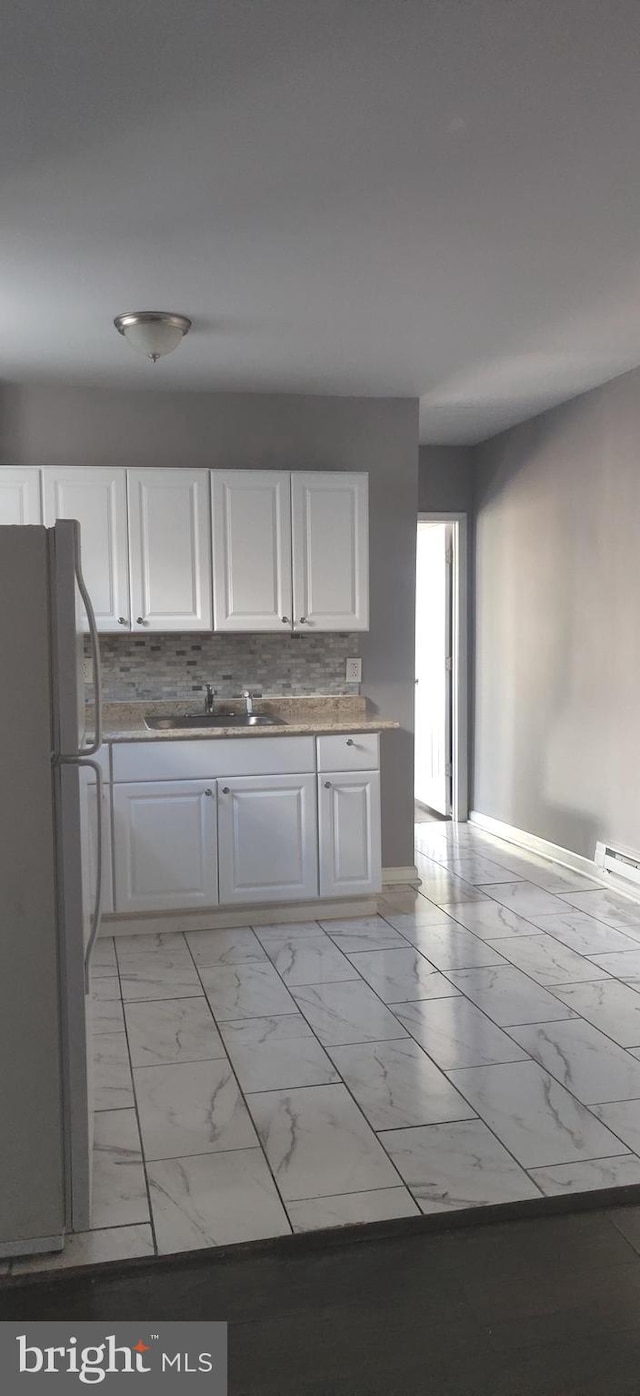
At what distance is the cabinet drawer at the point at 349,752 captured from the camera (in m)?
4.51

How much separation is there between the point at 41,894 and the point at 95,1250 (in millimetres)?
769

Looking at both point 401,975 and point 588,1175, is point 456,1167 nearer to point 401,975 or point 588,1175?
point 588,1175

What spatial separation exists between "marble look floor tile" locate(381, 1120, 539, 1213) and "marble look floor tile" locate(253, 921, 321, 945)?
68.5 inches

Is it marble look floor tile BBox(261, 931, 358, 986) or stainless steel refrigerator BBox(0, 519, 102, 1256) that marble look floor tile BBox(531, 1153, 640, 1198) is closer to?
stainless steel refrigerator BBox(0, 519, 102, 1256)

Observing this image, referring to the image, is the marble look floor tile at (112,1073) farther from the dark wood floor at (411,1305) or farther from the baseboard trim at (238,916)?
the baseboard trim at (238,916)

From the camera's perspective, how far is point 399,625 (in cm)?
512

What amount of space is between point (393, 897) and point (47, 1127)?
2.92m

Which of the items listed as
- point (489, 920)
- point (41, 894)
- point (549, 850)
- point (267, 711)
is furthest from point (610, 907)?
point (41, 894)

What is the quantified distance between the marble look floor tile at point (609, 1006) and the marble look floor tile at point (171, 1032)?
1.22 m

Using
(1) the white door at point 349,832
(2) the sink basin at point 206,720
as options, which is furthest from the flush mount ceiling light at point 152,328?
(1) the white door at point 349,832

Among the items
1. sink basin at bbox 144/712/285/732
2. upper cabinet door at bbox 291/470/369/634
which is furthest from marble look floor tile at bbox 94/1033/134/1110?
upper cabinet door at bbox 291/470/369/634

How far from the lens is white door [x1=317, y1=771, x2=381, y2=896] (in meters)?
4.54

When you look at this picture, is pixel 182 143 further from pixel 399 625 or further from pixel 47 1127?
pixel 399 625

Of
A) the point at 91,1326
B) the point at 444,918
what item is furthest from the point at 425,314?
the point at 91,1326
